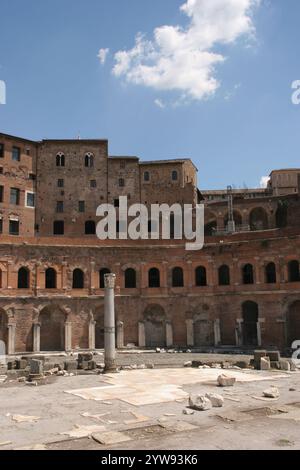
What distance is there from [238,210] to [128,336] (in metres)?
18.4

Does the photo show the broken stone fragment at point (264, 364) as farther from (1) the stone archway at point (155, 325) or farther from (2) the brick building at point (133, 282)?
(1) the stone archway at point (155, 325)

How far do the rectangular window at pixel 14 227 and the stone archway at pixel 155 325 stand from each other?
45.6 feet

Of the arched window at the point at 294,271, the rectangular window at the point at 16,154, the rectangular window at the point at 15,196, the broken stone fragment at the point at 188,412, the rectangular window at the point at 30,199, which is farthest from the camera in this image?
the rectangular window at the point at 30,199

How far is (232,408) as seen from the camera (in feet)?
49.4

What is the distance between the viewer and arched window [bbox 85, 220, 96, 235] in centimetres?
4394

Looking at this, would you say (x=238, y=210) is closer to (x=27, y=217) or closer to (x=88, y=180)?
(x=88, y=180)

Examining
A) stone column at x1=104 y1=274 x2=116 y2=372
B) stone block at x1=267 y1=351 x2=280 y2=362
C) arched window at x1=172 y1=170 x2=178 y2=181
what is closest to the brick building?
arched window at x1=172 y1=170 x2=178 y2=181

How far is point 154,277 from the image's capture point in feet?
127

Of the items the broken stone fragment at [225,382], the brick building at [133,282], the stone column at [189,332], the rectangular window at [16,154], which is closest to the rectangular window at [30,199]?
the brick building at [133,282]

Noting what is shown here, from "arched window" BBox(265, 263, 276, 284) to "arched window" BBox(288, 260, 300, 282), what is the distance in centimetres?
131

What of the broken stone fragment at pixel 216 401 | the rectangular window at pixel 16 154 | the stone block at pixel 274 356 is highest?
the rectangular window at pixel 16 154

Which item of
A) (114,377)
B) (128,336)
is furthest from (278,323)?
(114,377)

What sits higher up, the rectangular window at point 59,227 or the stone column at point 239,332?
the rectangular window at point 59,227

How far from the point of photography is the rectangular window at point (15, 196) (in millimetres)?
42188
